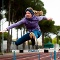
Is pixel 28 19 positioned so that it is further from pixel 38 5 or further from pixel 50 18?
pixel 38 5

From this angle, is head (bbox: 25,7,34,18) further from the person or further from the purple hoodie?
the purple hoodie

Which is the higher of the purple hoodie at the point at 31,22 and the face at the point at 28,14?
the face at the point at 28,14

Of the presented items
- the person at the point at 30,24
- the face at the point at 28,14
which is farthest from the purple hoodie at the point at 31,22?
the face at the point at 28,14

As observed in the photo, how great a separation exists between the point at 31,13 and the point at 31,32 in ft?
1.71

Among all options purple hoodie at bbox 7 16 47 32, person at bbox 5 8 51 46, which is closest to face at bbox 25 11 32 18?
person at bbox 5 8 51 46

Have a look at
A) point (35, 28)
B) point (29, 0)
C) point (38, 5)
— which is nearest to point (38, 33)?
point (35, 28)

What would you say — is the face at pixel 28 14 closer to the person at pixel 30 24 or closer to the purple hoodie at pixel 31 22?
the person at pixel 30 24

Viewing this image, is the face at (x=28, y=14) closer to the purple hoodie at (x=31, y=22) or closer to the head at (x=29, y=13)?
the head at (x=29, y=13)

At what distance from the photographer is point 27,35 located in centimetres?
818

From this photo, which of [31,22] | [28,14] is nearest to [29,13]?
[28,14]

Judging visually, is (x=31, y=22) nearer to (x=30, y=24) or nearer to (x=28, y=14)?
(x=30, y=24)

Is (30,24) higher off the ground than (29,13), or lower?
lower

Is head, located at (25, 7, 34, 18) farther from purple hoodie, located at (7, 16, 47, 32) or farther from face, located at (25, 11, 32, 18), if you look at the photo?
purple hoodie, located at (7, 16, 47, 32)

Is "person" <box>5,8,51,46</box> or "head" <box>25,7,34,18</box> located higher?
"head" <box>25,7,34,18</box>
